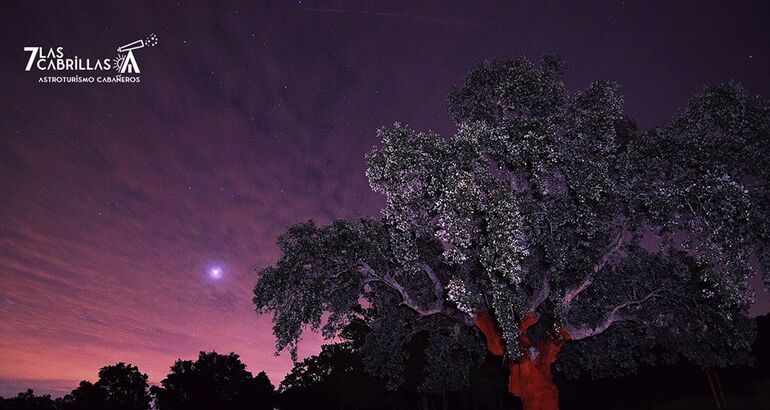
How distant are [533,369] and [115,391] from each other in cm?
15647

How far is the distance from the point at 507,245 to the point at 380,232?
9733mm

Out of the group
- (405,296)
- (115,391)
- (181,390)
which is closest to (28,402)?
(115,391)

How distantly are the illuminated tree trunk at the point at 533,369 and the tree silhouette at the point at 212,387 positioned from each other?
410ft

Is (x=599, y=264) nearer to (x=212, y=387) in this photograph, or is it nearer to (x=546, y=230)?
(x=546, y=230)

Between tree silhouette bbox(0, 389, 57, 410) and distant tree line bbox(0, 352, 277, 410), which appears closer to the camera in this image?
distant tree line bbox(0, 352, 277, 410)

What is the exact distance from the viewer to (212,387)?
429 ft

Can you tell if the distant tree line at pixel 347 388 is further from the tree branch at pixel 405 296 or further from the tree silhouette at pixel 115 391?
the tree branch at pixel 405 296

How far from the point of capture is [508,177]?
21094 millimetres

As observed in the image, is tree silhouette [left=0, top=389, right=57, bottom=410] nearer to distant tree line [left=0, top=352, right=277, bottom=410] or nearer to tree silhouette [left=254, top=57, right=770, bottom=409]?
distant tree line [left=0, top=352, right=277, bottom=410]

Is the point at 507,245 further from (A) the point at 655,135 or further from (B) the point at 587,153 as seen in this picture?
(A) the point at 655,135

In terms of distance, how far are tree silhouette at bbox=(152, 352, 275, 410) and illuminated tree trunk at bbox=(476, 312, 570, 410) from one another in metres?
125

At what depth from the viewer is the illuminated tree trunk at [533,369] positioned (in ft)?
74.5

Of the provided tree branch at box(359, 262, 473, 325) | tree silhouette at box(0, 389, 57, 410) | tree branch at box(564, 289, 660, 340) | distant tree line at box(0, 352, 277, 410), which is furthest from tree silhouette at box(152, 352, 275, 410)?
tree branch at box(564, 289, 660, 340)

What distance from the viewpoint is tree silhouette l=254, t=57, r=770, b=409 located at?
58.7ft
